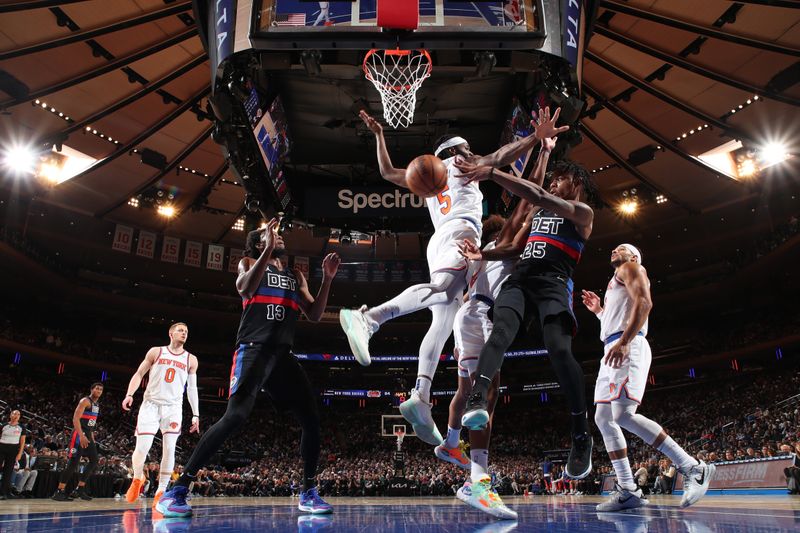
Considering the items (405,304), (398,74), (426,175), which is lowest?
(405,304)

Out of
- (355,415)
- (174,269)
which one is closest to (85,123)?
(174,269)

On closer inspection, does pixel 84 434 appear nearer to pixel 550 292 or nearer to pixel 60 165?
pixel 550 292

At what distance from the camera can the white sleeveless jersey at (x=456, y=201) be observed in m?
5.10

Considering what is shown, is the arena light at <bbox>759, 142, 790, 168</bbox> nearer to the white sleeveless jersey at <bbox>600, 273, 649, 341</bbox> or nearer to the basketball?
the white sleeveless jersey at <bbox>600, 273, 649, 341</bbox>

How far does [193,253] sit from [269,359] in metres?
24.1

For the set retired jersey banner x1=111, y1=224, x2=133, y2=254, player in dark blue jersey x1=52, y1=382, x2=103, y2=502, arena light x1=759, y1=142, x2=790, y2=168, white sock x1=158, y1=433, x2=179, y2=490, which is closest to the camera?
white sock x1=158, y1=433, x2=179, y2=490

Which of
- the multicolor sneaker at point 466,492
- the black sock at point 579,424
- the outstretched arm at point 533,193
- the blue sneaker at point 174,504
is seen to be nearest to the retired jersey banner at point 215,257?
the blue sneaker at point 174,504

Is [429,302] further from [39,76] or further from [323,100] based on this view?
[39,76]

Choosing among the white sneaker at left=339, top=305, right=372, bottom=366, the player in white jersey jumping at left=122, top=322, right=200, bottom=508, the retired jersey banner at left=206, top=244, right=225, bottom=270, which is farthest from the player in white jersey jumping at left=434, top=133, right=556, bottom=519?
the retired jersey banner at left=206, top=244, right=225, bottom=270

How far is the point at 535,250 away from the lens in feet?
15.4

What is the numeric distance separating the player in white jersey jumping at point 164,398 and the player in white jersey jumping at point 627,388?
533cm

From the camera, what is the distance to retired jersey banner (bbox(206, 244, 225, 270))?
90.4 ft

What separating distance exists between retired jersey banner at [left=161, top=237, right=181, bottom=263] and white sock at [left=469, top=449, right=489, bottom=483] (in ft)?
82.0

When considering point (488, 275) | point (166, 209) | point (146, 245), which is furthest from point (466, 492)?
point (146, 245)
